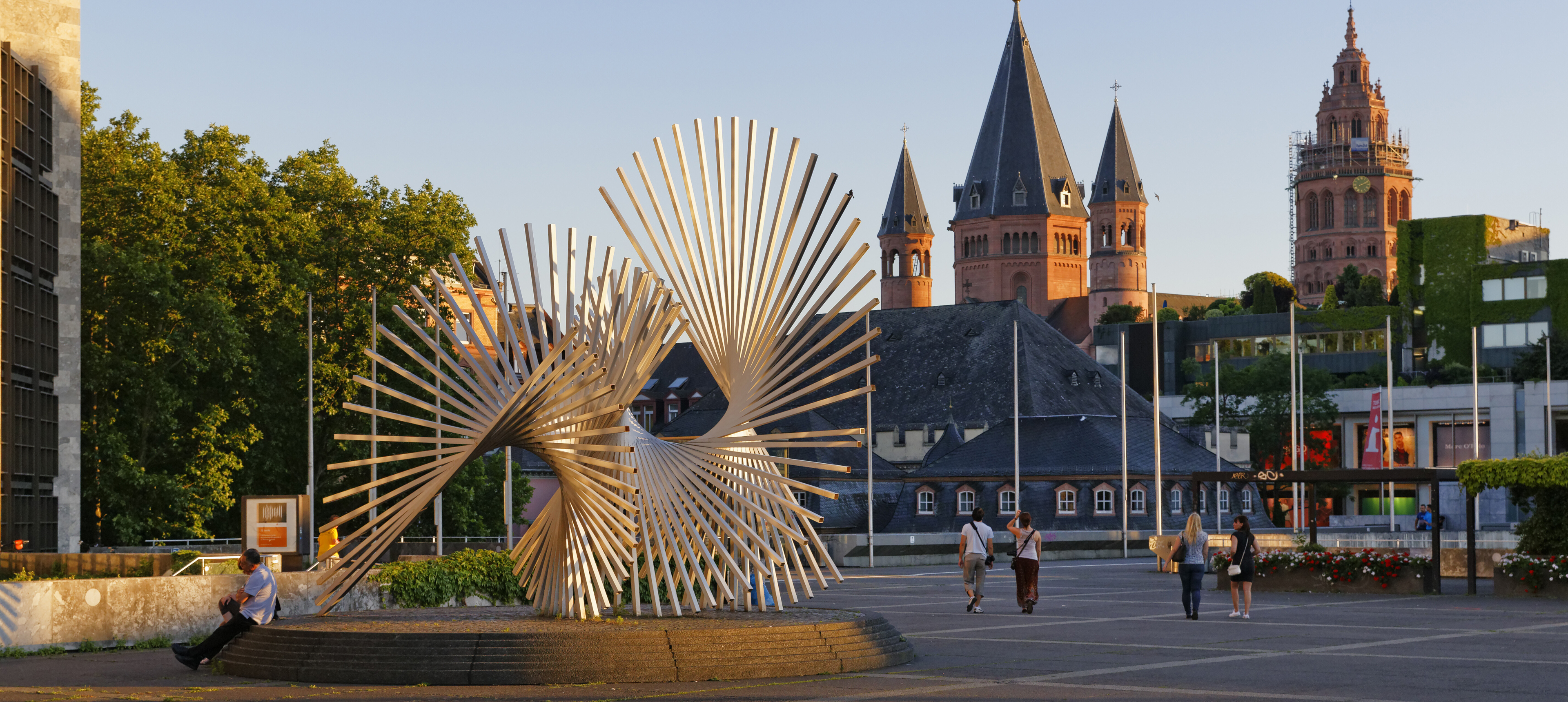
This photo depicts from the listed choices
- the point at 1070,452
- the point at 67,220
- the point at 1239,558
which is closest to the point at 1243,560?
the point at 1239,558

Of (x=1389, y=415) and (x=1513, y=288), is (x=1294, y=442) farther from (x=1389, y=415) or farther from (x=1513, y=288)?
(x=1513, y=288)

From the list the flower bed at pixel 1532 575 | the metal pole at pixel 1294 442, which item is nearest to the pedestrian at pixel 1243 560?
the flower bed at pixel 1532 575

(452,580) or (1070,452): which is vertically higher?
(1070,452)

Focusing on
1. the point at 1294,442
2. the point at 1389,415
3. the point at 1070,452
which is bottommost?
the point at 1070,452

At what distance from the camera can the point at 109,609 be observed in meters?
19.7

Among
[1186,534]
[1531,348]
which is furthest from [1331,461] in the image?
[1186,534]

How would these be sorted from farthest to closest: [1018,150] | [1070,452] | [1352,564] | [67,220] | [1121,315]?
[1018,150], [1121,315], [1070,452], [67,220], [1352,564]

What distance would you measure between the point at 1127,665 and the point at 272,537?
14254 mm

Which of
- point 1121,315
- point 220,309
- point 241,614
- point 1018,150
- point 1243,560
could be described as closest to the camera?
point 241,614

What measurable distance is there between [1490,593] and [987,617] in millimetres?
11326

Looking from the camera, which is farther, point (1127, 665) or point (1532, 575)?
point (1532, 575)

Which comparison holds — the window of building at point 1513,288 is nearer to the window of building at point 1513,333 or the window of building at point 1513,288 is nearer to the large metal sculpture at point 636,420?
the window of building at point 1513,333

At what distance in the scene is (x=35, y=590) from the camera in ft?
62.0

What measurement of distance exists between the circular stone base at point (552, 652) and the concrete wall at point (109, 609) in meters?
3.14
